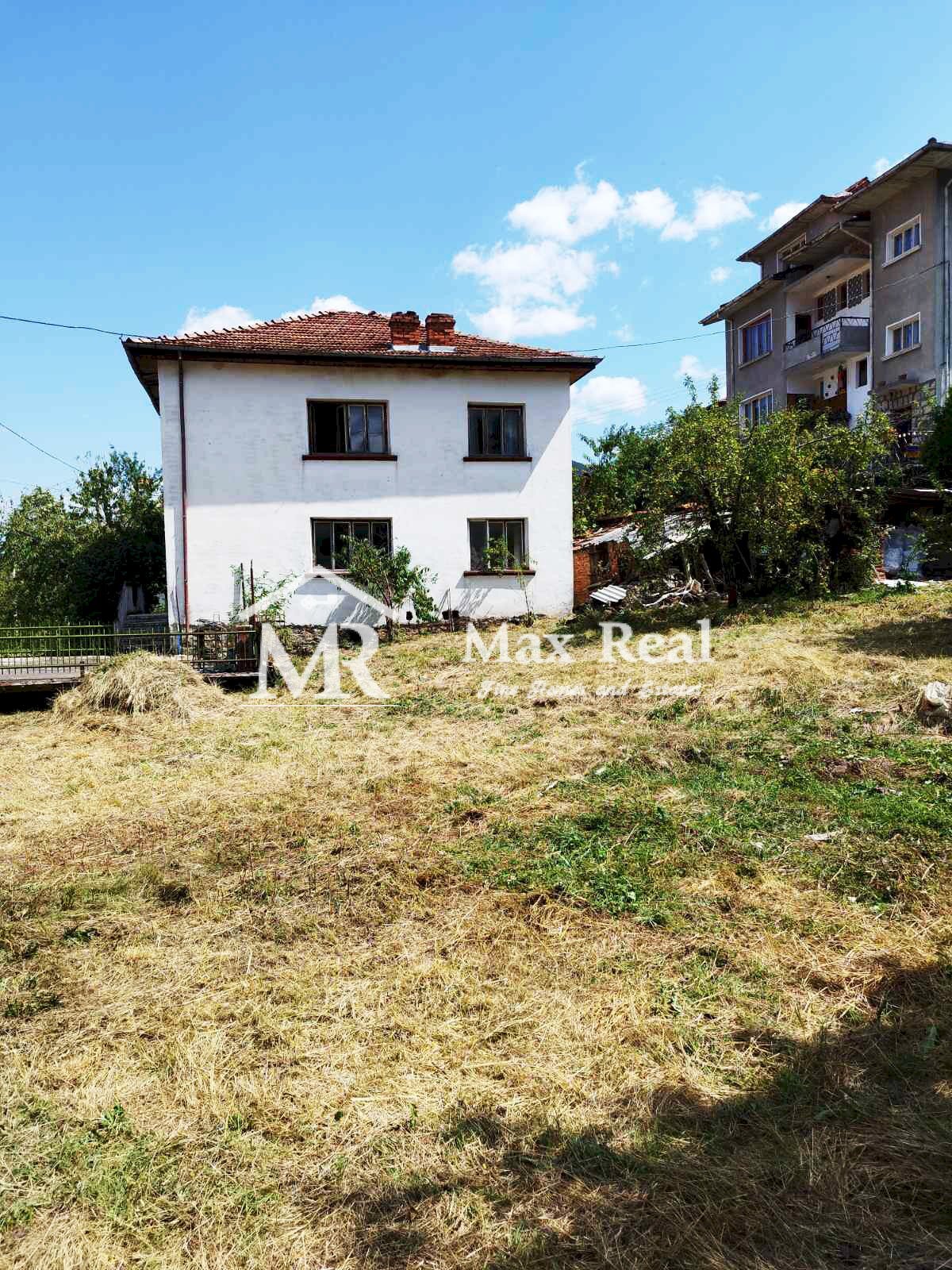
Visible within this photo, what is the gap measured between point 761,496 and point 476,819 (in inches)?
432

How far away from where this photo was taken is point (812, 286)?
29.0 m

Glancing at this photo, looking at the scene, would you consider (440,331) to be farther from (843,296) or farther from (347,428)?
(843,296)

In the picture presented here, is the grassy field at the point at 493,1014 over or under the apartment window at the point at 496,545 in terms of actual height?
under

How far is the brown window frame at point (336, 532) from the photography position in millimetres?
17266

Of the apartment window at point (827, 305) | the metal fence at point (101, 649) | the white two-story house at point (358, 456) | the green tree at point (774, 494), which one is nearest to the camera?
the metal fence at point (101, 649)

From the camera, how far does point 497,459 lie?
18078 mm

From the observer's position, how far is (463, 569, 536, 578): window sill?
18138 mm

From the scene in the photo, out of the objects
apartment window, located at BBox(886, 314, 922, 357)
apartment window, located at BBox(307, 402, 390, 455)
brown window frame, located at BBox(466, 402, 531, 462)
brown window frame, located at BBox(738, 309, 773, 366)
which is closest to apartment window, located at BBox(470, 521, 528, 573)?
brown window frame, located at BBox(466, 402, 531, 462)

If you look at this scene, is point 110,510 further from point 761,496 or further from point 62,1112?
point 62,1112

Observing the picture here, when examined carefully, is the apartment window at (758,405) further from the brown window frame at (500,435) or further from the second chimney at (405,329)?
the second chimney at (405,329)

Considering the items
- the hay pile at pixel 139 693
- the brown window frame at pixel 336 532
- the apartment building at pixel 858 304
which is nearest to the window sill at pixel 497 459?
the brown window frame at pixel 336 532

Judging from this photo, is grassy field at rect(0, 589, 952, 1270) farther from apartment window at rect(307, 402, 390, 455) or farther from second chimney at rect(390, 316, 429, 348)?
second chimney at rect(390, 316, 429, 348)

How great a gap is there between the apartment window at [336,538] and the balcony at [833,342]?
18106 millimetres

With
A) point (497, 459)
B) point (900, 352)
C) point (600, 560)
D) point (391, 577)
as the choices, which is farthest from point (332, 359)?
point (900, 352)
